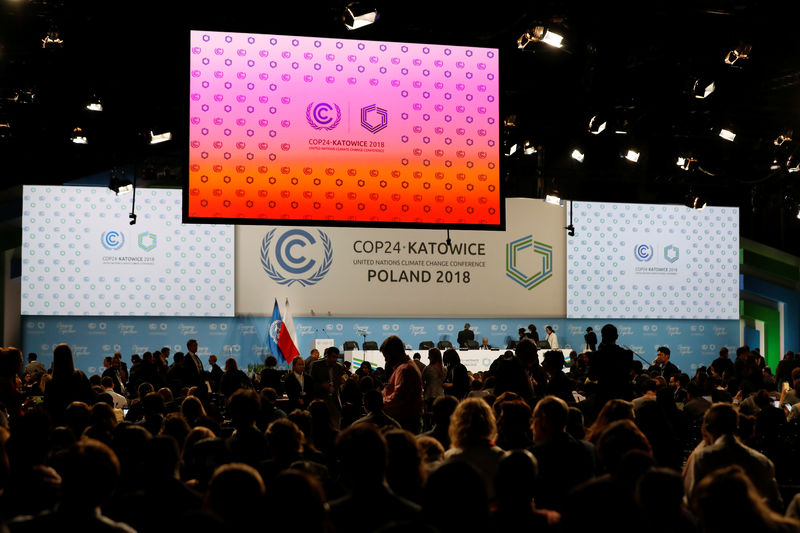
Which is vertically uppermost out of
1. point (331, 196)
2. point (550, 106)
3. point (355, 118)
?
point (550, 106)

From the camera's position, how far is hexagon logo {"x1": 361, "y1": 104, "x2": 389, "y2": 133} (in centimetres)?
793

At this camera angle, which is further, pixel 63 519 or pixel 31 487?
pixel 31 487

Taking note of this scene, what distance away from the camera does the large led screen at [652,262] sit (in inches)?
739

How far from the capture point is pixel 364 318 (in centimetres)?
1806

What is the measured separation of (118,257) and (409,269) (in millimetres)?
6061

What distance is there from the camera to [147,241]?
1711 cm

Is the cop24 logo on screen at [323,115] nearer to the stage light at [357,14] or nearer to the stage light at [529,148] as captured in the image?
the stage light at [357,14]

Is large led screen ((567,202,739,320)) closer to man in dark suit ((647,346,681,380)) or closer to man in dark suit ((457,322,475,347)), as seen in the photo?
man in dark suit ((457,322,475,347))

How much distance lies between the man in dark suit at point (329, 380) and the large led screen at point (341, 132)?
5.77 feet

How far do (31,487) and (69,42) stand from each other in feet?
29.0

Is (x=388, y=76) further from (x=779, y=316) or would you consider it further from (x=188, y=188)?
(x=779, y=316)

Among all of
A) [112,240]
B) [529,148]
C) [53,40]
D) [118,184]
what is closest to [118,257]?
[112,240]

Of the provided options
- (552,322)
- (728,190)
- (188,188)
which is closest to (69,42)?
(188,188)

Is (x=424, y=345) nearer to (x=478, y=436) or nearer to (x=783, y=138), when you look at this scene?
(x=783, y=138)
